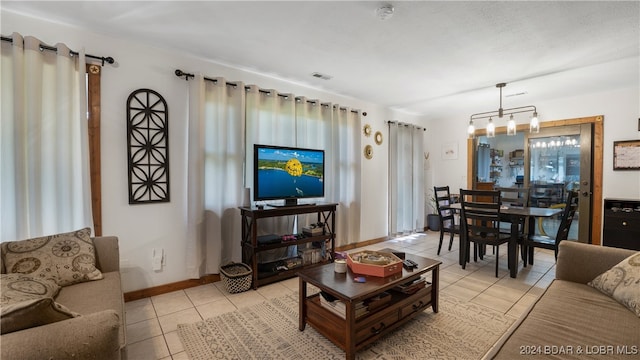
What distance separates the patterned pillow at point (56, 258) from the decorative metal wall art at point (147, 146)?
25.8 inches

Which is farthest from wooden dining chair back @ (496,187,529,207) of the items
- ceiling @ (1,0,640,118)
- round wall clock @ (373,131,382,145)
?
round wall clock @ (373,131,382,145)

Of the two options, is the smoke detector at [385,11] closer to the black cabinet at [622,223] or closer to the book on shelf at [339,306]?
the book on shelf at [339,306]

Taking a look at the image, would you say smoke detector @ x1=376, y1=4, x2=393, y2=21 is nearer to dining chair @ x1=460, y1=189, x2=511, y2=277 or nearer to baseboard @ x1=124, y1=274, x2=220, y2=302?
dining chair @ x1=460, y1=189, x2=511, y2=277

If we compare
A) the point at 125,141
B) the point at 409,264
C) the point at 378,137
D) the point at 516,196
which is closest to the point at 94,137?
the point at 125,141

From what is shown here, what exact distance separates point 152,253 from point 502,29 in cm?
366

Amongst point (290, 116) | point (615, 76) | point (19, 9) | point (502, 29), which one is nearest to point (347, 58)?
point (290, 116)

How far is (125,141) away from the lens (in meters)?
2.58

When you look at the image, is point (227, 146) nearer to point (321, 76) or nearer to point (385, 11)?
point (321, 76)

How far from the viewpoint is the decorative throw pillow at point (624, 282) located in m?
1.53

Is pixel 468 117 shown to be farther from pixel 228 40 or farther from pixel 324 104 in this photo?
pixel 228 40

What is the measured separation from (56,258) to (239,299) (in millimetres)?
1414

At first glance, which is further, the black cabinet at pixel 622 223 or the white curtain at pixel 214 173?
the black cabinet at pixel 622 223

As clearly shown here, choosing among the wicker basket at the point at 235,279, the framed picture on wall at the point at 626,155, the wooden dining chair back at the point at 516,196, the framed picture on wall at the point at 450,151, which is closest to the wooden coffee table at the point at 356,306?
the wicker basket at the point at 235,279

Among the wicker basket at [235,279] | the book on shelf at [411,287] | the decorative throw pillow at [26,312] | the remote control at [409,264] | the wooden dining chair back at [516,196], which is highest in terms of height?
the wooden dining chair back at [516,196]
